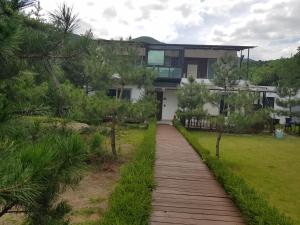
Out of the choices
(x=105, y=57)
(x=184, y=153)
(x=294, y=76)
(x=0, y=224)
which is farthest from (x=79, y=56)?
(x=294, y=76)

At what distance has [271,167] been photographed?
11969 mm

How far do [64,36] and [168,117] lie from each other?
24754 millimetres

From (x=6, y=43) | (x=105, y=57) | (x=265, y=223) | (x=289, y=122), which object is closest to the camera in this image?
(x=6, y=43)

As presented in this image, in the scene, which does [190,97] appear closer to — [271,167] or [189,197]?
[271,167]

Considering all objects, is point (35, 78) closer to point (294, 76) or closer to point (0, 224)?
point (0, 224)

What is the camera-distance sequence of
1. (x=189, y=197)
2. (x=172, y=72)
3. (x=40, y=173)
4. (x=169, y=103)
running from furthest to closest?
(x=172, y=72)
(x=169, y=103)
(x=189, y=197)
(x=40, y=173)

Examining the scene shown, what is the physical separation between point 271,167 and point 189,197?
21.1 feet

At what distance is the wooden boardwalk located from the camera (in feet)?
17.8

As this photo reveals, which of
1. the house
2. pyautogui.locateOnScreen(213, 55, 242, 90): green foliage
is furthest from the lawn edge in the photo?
the house

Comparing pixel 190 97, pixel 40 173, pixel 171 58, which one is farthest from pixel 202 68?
pixel 40 173

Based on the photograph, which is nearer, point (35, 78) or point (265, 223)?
point (35, 78)

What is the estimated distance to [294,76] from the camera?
22078mm

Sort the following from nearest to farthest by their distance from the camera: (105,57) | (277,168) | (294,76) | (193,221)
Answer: (193,221) < (105,57) < (277,168) < (294,76)

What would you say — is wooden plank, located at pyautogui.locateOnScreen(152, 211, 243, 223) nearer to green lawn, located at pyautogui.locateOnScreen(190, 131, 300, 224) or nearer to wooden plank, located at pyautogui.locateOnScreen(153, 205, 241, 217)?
wooden plank, located at pyautogui.locateOnScreen(153, 205, 241, 217)
